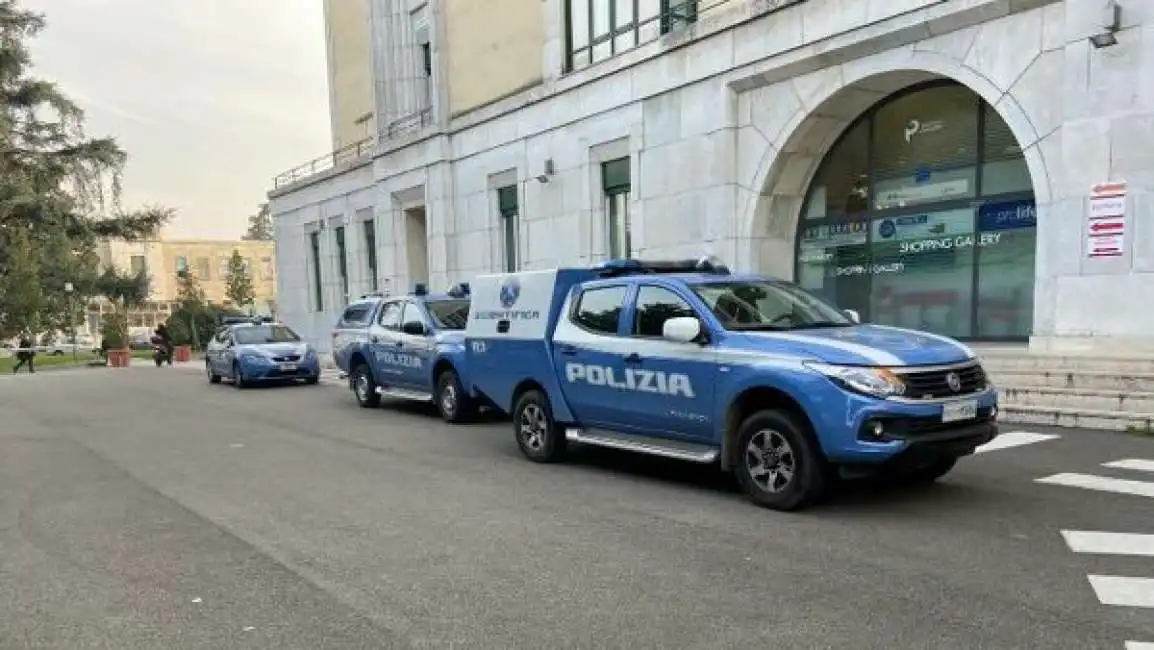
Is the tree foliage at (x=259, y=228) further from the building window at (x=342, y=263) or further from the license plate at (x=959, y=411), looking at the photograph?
the license plate at (x=959, y=411)

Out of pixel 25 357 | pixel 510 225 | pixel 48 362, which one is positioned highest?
pixel 510 225

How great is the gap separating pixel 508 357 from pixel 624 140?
A: 1013 cm

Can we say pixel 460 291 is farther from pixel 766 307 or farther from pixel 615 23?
pixel 615 23

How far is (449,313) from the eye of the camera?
1311 centimetres

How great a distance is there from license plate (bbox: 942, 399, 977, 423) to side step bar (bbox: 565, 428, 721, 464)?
69.2 inches

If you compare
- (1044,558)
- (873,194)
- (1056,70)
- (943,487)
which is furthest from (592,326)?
(873,194)

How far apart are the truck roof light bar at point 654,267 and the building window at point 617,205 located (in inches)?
381

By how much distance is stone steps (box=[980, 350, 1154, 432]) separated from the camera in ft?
30.1

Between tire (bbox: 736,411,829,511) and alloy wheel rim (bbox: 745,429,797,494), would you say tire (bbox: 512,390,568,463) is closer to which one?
tire (bbox: 736,411,829,511)

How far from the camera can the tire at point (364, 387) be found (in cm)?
1436

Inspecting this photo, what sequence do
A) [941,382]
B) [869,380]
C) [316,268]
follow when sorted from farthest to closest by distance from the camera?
[316,268]
[941,382]
[869,380]

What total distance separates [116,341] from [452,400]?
3452 centimetres

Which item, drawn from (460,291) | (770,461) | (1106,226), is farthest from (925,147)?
(770,461)

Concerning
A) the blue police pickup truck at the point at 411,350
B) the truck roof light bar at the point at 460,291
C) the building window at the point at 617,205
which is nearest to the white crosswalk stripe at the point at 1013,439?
the blue police pickup truck at the point at 411,350
